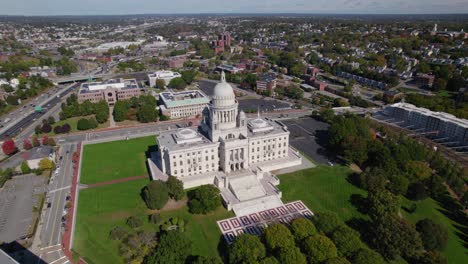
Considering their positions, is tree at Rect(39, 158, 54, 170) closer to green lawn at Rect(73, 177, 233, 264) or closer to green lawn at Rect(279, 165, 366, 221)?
green lawn at Rect(73, 177, 233, 264)

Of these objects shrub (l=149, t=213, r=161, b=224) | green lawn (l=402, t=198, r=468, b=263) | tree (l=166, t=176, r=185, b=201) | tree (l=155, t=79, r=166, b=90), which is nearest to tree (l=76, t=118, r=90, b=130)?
tree (l=166, t=176, r=185, b=201)

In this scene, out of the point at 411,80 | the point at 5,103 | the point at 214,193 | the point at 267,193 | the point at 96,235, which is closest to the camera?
the point at 96,235

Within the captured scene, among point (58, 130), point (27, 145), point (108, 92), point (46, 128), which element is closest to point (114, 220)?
point (27, 145)

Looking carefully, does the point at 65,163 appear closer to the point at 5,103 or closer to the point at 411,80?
the point at 5,103

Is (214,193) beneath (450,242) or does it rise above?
above

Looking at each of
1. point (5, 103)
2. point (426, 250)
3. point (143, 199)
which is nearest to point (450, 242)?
point (426, 250)
